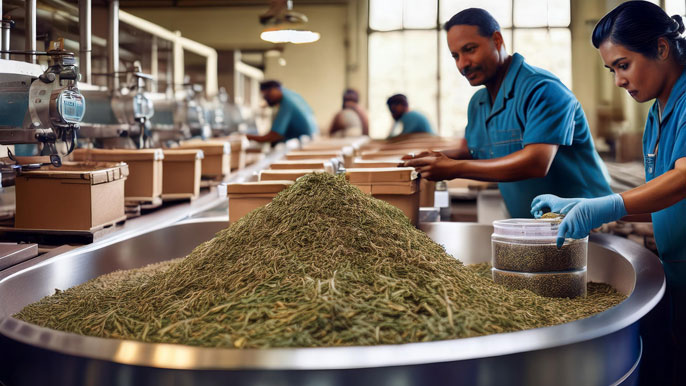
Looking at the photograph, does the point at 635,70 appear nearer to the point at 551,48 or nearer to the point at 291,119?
the point at 291,119

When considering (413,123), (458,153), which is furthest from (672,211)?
(413,123)

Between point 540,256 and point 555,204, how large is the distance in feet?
0.73

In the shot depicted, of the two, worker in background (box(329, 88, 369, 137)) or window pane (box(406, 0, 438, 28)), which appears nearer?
worker in background (box(329, 88, 369, 137))

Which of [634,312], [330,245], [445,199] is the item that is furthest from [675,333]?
[445,199]

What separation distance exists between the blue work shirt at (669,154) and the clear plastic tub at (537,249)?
304 millimetres

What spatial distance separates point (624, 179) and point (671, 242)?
13.0ft

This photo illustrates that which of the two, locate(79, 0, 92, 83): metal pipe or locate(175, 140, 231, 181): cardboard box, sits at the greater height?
locate(79, 0, 92, 83): metal pipe

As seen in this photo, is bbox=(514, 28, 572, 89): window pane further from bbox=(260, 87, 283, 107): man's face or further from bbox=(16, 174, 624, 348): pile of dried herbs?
bbox=(16, 174, 624, 348): pile of dried herbs

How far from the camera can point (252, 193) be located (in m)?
1.74

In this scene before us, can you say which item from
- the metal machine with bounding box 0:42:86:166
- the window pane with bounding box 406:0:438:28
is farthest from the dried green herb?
the window pane with bounding box 406:0:438:28

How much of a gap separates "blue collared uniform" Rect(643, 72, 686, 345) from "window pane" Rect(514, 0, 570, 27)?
9.69m

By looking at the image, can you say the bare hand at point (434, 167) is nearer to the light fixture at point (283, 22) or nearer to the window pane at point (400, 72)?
the light fixture at point (283, 22)

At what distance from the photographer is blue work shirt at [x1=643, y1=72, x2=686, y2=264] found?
1395 mm

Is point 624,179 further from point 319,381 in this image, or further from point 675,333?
point 319,381
